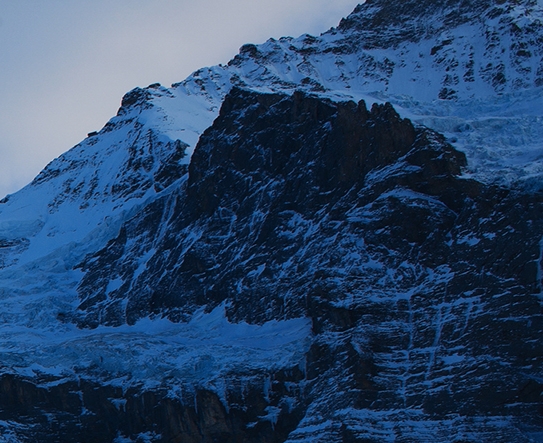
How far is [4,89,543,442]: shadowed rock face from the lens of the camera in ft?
365

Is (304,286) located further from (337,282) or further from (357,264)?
(357,264)

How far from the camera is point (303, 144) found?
153875 millimetres

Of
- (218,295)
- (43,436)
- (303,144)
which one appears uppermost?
(303,144)

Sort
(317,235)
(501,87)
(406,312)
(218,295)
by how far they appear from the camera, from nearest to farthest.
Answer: (406,312)
(317,235)
(218,295)
(501,87)

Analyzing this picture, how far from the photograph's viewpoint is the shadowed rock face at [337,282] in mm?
111375

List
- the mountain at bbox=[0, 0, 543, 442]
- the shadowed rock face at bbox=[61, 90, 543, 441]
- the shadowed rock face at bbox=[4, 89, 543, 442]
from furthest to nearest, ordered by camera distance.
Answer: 1. the mountain at bbox=[0, 0, 543, 442]
2. the shadowed rock face at bbox=[4, 89, 543, 442]
3. the shadowed rock face at bbox=[61, 90, 543, 441]

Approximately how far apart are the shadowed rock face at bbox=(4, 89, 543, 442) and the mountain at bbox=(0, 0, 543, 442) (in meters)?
0.20

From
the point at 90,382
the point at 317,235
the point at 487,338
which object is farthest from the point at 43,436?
the point at 487,338

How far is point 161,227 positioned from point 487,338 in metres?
67.2

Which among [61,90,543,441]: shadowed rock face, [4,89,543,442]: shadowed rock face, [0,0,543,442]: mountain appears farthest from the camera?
[0,0,543,442]: mountain

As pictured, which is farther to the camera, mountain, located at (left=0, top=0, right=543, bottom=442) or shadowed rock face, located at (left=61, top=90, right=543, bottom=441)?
mountain, located at (left=0, top=0, right=543, bottom=442)

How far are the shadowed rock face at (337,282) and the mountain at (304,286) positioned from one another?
203 millimetres

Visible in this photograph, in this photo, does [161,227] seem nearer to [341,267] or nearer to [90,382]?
[90,382]

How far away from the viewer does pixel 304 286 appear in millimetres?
135250
